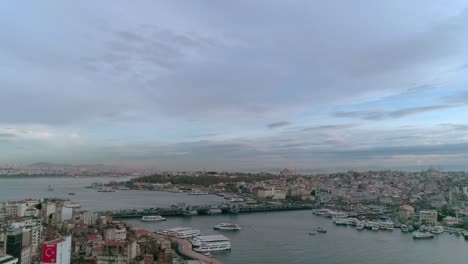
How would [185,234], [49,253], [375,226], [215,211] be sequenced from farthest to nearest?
[215,211]
[375,226]
[185,234]
[49,253]

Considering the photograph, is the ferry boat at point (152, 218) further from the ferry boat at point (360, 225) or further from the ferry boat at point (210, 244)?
the ferry boat at point (360, 225)

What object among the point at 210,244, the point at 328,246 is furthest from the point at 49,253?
the point at 328,246

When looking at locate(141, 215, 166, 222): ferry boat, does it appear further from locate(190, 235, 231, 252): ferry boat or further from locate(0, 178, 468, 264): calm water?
locate(190, 235, 231, 252): ferry boat

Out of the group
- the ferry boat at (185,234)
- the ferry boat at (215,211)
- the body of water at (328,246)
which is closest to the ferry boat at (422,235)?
the body of water at (328,246)

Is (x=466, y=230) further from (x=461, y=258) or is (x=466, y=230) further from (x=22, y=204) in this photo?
(x=22, y=204)

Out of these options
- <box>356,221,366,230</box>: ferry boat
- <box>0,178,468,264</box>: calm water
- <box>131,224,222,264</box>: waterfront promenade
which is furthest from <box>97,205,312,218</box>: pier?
<box>356,221,366,230</box>: ferry boat

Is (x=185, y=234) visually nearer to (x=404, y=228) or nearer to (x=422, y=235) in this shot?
(x=422, y=235)
